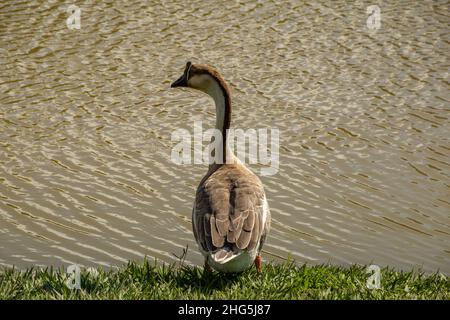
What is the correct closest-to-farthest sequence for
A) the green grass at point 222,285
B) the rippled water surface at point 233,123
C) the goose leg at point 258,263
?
the green grass at point 222,285 → the goose leg at point 258,263 → the rippled water surface at point 233,123

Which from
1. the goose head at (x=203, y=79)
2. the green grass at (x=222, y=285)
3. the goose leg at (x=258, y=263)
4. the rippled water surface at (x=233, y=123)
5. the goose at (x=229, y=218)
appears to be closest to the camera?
the goose at (x=229, y=218)

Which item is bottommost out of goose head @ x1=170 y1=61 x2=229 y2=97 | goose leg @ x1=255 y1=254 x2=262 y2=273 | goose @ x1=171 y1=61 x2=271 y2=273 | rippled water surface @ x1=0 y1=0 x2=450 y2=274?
rippled water surface @ x1=0 y1=0 x2=450 y2=274

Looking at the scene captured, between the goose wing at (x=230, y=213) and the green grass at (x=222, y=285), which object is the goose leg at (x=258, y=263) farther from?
the goose wing at (x=230, y=213)

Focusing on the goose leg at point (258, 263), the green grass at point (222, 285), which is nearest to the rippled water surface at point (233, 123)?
the green grass at point (222, 285)

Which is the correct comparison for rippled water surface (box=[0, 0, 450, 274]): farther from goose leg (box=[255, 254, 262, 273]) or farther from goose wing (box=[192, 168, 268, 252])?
goose wing (box=[192, 168, 268, 252])

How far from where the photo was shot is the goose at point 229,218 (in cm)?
676

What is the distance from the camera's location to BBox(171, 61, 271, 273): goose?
676 cm

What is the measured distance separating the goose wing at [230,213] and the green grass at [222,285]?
16.7 inches

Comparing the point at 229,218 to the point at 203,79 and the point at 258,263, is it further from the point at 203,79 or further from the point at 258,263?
the point at 203,79

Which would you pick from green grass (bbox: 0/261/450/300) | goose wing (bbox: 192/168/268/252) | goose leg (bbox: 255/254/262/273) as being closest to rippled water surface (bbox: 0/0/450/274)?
green grass (bbox: 0/261/450/300)

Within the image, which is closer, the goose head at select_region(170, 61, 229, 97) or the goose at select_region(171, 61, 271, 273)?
the goose at select_region(171, 61, 271, 273)

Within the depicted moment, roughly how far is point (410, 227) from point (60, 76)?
710cm

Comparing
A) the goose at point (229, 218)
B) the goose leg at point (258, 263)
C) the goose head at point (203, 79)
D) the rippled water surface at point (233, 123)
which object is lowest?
the rippled water surface at point (233, 123)

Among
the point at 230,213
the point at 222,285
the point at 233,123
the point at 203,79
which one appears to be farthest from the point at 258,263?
the point at 233,123
